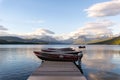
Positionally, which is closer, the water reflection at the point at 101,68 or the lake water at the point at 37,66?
the lake water at the point at 37,66

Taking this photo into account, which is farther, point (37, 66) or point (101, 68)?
point (37, 66)

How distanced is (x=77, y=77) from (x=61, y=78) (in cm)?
149

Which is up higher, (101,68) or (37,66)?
(37,66)

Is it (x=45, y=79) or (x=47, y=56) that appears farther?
(x=47, y=56)

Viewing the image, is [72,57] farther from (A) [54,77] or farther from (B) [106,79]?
(A) [54,77]

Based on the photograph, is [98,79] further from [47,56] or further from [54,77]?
[47,56]

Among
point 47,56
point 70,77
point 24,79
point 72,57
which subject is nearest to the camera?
point 70,77

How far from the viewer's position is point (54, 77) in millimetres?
17625

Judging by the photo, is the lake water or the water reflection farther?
the water reflection

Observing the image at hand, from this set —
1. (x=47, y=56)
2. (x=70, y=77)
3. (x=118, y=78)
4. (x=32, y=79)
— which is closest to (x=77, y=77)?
(x=70, y=77)

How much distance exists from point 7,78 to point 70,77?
13127mm

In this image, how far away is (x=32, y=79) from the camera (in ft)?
53.7

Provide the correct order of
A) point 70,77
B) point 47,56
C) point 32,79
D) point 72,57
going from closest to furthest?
point 32,79
point 70,77
point 72,57
point 47,56

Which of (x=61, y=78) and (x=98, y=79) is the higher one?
(x=61, y=78)
